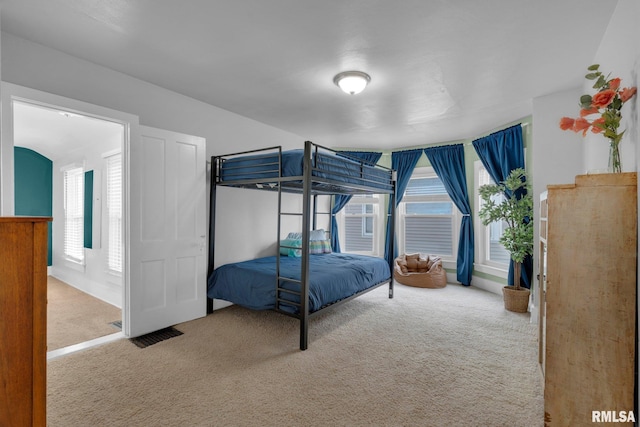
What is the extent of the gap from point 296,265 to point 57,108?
2.73 m

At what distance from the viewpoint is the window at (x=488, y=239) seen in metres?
4.80

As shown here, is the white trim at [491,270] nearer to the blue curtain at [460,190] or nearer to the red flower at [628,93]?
the blue curtain at [460,190]

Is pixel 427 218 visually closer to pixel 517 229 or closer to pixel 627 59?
pixel 517 229

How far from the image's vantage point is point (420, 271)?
5363mm

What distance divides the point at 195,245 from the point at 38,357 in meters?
2.34

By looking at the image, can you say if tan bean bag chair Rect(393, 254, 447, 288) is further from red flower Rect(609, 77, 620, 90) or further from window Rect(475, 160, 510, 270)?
red flower Rect(609, 77, 620, 90)

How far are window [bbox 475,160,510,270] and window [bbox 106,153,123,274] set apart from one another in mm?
5457

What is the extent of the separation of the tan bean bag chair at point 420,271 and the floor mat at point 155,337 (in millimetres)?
3577

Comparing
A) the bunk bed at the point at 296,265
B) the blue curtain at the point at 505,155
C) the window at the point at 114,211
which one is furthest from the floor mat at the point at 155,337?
the blue curtain at the point at 505,155

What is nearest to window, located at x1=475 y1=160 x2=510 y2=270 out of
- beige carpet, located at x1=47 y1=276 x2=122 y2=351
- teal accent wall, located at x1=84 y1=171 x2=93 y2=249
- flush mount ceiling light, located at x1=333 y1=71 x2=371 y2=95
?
flush mount ceiling light, located at x1=333 y1=71 x2=371 y2=95

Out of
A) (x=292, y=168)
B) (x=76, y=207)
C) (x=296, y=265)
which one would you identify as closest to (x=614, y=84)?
(x=292, y=168)

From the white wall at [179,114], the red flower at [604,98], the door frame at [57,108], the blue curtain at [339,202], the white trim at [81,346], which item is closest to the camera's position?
the red flower at [604,98]

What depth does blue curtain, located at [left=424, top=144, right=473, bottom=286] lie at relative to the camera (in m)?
5.16

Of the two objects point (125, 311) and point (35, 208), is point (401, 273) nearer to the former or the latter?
point (125, 311)
